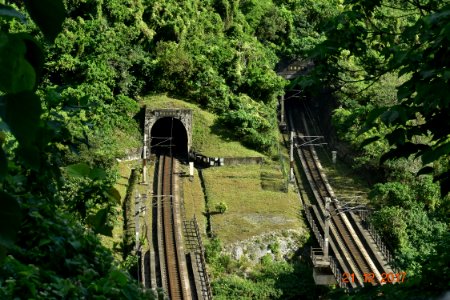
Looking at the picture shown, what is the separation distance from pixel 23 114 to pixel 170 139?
25.8 metres

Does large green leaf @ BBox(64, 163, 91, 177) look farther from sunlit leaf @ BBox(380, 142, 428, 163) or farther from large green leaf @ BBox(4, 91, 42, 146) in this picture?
large green leaf @ BBox(4, 91, 42, 146)

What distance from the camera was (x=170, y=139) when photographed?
27.1 meters

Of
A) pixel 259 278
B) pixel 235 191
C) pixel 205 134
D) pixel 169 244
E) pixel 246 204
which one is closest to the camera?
pixel 259 278

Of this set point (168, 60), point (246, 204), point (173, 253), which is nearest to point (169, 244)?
point (173, 253)

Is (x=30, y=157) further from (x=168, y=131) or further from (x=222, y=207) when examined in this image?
(x=168, y=131)

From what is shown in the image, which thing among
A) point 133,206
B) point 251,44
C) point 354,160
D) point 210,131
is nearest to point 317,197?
point 354,160

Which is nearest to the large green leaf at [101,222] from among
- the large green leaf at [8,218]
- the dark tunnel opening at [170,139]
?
the large green leaf at [8,218]

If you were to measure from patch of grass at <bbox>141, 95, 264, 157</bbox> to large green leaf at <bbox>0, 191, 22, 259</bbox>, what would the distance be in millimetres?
24066

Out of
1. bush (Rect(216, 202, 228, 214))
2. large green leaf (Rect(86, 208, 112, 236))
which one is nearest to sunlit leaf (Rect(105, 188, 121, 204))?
large green leaf (Rect(86, 208, 112, 236))

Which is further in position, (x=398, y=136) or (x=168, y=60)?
(x=168, y=60)

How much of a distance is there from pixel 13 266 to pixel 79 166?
1.15 m

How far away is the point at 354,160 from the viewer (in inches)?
1059

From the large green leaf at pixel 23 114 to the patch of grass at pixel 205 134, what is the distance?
2411 centimetres

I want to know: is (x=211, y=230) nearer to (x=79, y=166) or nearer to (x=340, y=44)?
(x=340, y=44)
